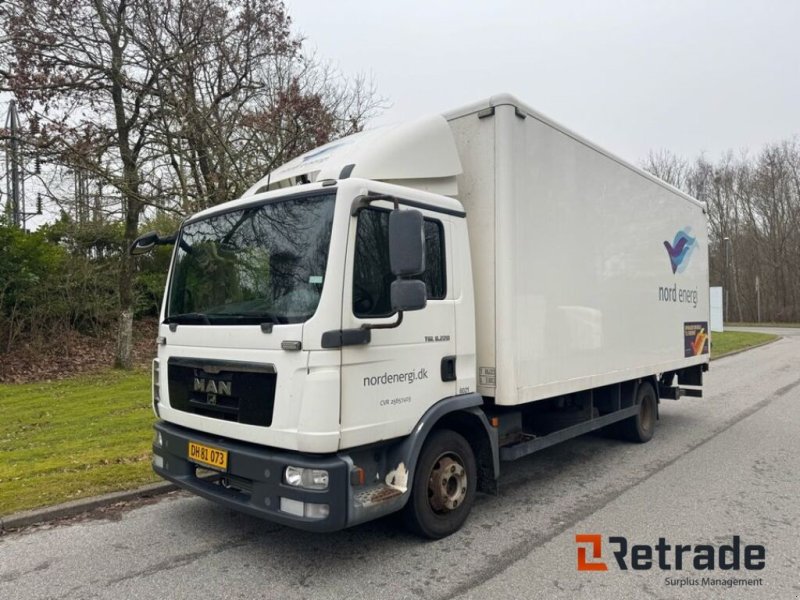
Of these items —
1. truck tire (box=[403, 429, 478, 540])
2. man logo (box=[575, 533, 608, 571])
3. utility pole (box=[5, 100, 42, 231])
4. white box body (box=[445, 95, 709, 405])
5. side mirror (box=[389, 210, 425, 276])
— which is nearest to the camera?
side mirror (box=[389, 210, 425, 276])

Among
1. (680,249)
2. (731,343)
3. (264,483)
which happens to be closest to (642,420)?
(680,249)

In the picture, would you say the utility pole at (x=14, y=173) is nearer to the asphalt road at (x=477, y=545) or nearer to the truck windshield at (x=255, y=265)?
the truck windshield at (x=255, y=265)

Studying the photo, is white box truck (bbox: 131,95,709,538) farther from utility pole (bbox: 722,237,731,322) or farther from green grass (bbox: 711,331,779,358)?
utility pole (bbox: 722,237,731,322)

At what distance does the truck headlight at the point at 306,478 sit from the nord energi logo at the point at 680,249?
5624 mm

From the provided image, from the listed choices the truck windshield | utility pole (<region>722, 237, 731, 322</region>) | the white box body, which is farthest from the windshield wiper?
utility pole (<region>722, 237, 731, 322</region>)

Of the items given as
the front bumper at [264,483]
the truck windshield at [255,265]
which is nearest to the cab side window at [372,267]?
the truck windshield at [255,265]

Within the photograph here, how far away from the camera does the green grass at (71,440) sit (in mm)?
5059

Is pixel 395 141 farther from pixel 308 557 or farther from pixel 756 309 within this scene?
pixel 756 309

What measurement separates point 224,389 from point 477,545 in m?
2.09

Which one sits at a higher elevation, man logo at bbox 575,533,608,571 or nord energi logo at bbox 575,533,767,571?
man logo at bbox 575,533,608,571

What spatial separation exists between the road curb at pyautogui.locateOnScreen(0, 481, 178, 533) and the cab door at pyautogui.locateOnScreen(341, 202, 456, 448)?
2387mm

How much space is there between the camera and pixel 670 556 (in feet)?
12.6

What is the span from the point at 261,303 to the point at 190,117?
9.02 m

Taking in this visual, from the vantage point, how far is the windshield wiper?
156 inches
